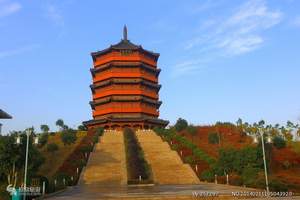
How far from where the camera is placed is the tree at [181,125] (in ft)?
202

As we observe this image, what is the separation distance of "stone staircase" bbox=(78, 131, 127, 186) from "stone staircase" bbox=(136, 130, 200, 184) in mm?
2755

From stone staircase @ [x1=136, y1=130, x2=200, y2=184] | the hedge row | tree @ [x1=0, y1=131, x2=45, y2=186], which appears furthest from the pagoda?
tree @ [x1=0, y1=131, x2=45, y2=186]

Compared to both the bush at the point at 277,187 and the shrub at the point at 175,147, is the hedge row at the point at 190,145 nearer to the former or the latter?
the shrub at the point at 175,147

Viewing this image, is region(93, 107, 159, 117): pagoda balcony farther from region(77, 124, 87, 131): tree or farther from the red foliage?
the red foliage

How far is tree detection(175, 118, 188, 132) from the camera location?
6153 centimetres

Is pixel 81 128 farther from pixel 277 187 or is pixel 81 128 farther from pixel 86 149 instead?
pixel 277 187

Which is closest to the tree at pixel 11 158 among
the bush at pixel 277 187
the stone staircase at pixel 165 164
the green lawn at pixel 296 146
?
the stone staircase at pixel 165 164

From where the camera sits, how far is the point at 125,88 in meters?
66.8

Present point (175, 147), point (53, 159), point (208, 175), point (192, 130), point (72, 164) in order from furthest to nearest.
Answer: point (192, 130), point (175, 147), point (53, 159), point (72, 164), point (208, 175)

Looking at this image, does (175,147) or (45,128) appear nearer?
(175,147)

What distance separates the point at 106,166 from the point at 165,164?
18.5 feet

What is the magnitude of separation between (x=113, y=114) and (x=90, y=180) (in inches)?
1316

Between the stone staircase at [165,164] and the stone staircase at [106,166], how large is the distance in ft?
9.04

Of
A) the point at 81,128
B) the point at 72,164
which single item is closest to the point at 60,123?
the point at 81,128
